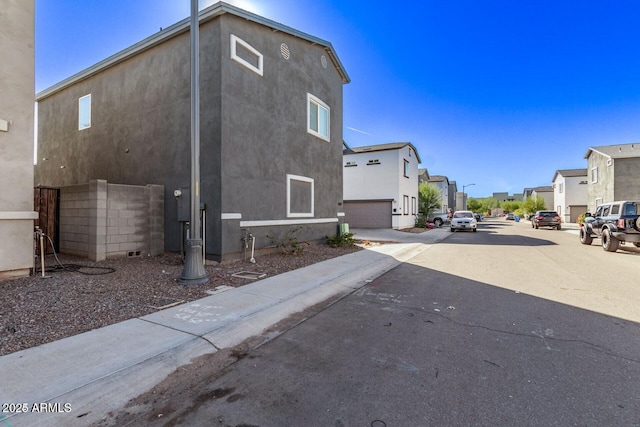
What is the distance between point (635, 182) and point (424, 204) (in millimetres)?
17351

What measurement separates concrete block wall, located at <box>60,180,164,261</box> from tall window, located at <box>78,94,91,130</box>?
15.1ft

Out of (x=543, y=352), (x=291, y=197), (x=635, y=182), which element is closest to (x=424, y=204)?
(x=635, y=182)

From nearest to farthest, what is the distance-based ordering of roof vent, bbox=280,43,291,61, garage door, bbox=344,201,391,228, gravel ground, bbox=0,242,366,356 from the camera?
gravel ground, bbox=0,242,366,356 → roof vent, bbox=280,43,291,61 → garage door, bbox=344,201,391,228

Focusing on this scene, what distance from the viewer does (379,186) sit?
84.5 feet

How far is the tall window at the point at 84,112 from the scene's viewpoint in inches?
486

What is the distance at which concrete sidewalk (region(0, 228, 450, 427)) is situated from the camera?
8.25ft

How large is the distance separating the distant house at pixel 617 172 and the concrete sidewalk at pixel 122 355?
111 feet

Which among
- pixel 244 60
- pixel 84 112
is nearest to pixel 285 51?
pixel 244 60

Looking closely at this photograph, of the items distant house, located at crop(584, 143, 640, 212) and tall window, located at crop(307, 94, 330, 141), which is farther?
distant house, located at crop(584, 143, 640, 212)

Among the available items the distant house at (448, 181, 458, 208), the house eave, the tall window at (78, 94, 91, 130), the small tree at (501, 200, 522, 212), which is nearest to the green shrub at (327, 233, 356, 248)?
the house eave

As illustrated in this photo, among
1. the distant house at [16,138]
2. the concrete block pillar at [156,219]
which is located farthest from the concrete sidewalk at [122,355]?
the concrete block pillar at [156,219]

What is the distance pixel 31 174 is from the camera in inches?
253

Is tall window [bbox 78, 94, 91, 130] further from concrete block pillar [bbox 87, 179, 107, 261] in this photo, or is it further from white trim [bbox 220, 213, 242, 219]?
white trim [bbox 220, 213, 242, 219]

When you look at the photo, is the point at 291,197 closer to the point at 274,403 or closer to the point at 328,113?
the point at 328,113
